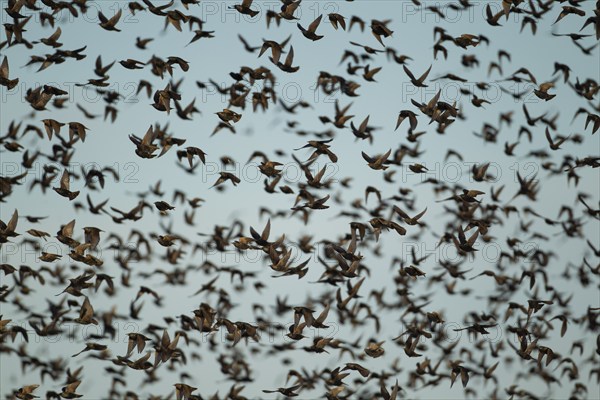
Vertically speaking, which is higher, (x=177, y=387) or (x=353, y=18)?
(x=353, y=18)

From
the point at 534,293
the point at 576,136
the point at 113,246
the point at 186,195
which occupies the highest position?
the point at 576,136

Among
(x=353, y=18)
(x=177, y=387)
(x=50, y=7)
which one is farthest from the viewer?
(x=353, y=18)

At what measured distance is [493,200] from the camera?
14.4 meters

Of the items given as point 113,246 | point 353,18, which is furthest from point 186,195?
point 353,18

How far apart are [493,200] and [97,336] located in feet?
27.4

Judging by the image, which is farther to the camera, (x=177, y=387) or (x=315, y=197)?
(x=315, y=197)

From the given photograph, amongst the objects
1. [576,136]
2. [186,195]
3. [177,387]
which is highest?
[576,136]

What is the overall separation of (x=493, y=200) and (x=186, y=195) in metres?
6.36

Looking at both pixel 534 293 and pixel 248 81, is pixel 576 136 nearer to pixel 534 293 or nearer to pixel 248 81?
pixel 534 293

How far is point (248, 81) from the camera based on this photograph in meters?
12.8

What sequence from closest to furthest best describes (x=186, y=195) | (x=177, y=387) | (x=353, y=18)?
(x=177, y=387) → (x=353, y=18) → (x=186, y=195)

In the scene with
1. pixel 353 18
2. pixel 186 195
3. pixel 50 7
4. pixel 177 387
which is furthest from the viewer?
pixel 186 195

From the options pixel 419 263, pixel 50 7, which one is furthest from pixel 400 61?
pixel 50 7

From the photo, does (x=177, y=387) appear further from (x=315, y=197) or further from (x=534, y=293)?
(x=534, y=293)
